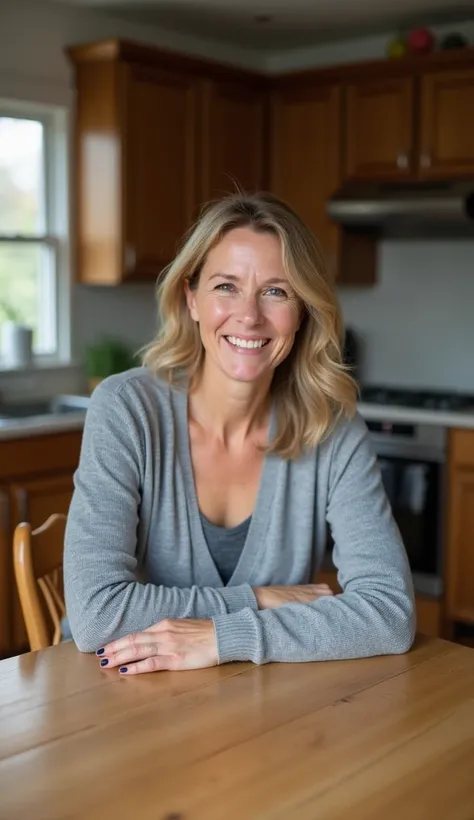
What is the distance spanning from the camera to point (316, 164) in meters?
4.56

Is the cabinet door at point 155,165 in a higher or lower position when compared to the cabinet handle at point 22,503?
higher

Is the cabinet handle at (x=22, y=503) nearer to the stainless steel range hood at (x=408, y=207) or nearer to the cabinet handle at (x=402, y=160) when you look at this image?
the stainless steel range hood at (x=408, y=207)

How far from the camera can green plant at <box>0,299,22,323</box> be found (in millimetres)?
4102

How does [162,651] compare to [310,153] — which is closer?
[162,651]

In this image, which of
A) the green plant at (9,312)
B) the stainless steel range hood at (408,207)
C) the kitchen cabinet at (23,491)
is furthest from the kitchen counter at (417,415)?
the green plant at (9,312)

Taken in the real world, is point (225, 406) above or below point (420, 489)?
above

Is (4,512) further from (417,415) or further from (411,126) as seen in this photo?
(411,126)

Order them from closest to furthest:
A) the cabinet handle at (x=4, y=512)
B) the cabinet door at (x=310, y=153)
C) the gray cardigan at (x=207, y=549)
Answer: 1. the gray cardigan at (x=207, y=549)
2. the cabinet handle at (x=4, y=512)
3. the cabinet door at (x=310, y=153)

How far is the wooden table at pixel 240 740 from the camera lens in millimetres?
1067

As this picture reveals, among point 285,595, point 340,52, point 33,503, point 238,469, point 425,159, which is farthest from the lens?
point 340,52

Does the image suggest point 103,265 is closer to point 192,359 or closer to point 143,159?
point 143,159

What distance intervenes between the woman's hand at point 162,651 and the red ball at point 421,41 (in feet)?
10.8

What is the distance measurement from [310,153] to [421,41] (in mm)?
710

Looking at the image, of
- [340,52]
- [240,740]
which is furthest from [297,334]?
[340,52]
